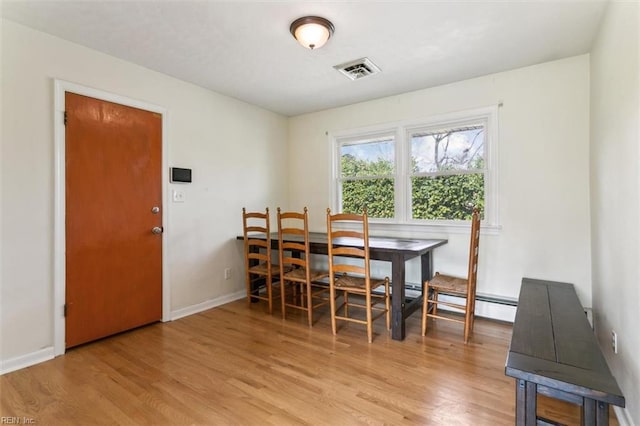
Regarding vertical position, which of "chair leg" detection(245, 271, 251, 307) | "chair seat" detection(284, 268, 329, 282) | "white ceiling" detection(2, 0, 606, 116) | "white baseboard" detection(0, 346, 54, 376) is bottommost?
"white baseboard" detection(0, 346, 54, 376)

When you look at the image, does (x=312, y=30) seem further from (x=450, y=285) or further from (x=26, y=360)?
(x=26, y=360)

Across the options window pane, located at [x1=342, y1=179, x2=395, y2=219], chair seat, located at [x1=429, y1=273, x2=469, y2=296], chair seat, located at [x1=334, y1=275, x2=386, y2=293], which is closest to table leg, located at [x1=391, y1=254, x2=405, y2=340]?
chair seat, located at [x1=334, y1=275, x2=386, y2=293]

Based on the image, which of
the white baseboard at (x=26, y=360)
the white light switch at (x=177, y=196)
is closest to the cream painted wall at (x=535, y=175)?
the white light switch at (x=177, y=196)

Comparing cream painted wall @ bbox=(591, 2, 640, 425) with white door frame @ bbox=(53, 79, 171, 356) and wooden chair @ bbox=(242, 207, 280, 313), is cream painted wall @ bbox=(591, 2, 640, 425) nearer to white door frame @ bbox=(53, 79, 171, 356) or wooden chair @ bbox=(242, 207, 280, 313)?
wooden chair @ bbox=(242, 207, 280, 313)

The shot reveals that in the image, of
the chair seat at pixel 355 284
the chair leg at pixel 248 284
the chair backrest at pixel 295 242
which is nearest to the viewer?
the chair seat at pixel 355 284

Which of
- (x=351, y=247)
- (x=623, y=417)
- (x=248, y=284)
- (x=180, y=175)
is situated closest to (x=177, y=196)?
(x=180, y=175)

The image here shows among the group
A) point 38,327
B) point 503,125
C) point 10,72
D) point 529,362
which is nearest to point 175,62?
point 10,72

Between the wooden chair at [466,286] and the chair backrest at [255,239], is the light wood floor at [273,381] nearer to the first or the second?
the wooden chair at [466,286]

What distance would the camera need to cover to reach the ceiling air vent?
2.84m

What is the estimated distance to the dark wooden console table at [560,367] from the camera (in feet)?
3.95

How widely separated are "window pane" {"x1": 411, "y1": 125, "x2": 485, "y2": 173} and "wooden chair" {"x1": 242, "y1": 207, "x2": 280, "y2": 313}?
184cm

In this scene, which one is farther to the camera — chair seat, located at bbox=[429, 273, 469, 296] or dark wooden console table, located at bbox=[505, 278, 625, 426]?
chair seat, located at bbox=[429, 273, 469, 296]

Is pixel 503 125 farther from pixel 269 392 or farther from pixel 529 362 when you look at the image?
pixel 269 392

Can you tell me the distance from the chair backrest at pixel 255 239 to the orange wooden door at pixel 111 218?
0.88m
